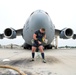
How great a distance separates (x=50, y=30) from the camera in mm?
15539

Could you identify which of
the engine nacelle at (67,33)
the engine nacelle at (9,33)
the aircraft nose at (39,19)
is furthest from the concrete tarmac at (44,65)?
the engine nacelle at (9,33)

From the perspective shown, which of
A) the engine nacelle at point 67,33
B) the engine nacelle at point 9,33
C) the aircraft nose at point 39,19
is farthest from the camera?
the engine nacelle at point 9,33

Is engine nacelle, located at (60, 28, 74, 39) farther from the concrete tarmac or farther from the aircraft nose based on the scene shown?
the concrete tarmac

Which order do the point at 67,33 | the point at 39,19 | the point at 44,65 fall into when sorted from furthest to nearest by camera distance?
the point at 67,33
the point at 39,19
the point at 44,65

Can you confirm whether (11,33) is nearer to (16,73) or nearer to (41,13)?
(41,13)

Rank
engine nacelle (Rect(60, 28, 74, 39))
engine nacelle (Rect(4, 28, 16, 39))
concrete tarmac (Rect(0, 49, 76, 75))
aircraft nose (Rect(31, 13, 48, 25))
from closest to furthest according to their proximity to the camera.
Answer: concrete tarmac (Rect(0, 49, 76, 75)), aircraft nose (Rect(31, 13, 48, 25)), engine nacelle (Rect(60, 28, 74, 39)), engine nacelle (Rect(4, 28, 16, 39))

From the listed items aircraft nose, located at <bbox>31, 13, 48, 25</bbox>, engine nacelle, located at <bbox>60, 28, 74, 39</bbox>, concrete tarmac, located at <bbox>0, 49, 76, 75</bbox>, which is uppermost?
aircraft nose, located at <bbox>31, 13, 48, 25</bbox>

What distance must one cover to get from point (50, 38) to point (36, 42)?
668 centimetres

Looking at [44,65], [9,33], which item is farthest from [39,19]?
[44,65]

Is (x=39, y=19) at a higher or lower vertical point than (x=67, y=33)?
higher

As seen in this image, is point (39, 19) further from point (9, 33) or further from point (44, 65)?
point (44, 65)

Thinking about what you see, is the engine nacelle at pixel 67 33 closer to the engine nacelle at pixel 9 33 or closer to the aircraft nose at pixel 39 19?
the engine nacelle at pixel 9 33

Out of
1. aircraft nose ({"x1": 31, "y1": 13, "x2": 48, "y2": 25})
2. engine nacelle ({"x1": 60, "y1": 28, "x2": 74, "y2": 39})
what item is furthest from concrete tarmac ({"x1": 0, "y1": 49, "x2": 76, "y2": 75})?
engine nacelle ({"x1": 60, "y1": 28, "x2": 74, "y2": 39})

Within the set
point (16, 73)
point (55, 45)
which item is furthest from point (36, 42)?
point (55, 45)
